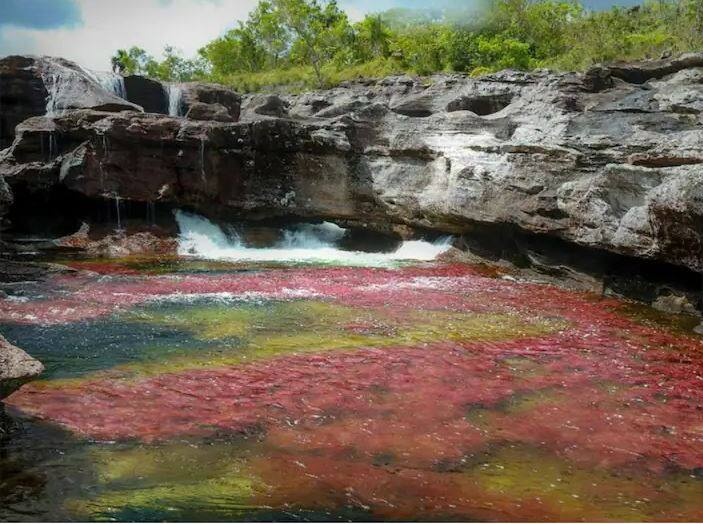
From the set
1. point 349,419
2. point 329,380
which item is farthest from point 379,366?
point 349,419

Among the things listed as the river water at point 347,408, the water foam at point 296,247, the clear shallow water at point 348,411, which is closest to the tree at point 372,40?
the water foam at point 296,247

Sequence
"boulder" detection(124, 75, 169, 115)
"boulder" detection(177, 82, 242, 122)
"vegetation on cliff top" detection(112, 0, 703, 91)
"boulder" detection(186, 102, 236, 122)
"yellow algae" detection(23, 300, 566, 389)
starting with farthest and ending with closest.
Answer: "vegetation on cliff top" detection(112, 0, 703, 91)
"boulder" detection(124, 75, 169, 115)
"boulder" detection(177, 82, 242, 122)
"boulder" detection(186, 102, 236, 122)
"yellow algae" detection(23, 300, 566, 389)

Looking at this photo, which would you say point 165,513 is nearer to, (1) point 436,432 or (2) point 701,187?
(1) point 436,432

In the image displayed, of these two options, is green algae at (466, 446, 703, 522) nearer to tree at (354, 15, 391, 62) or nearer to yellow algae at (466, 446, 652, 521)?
yellow algae at (466, 446, 652, 521)

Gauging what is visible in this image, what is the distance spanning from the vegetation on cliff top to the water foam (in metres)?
19.2

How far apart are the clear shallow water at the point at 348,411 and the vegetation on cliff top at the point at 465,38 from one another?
30821 millimetres

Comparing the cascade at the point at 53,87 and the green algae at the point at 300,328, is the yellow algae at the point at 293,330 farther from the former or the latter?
the cascade at the point at 53,87

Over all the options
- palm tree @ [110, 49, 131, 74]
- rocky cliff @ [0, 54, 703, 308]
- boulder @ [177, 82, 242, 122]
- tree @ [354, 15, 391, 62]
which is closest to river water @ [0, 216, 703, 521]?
rocky cliff @ [0, 54, 703, 308]

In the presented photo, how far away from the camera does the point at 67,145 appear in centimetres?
2517

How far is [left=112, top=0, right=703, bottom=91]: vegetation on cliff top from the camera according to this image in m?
41.8

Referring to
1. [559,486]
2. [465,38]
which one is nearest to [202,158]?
[559,486]

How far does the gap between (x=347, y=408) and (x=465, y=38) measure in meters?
45.5

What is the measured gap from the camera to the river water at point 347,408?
20.7 ft

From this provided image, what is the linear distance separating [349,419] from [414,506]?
7.70 ft
